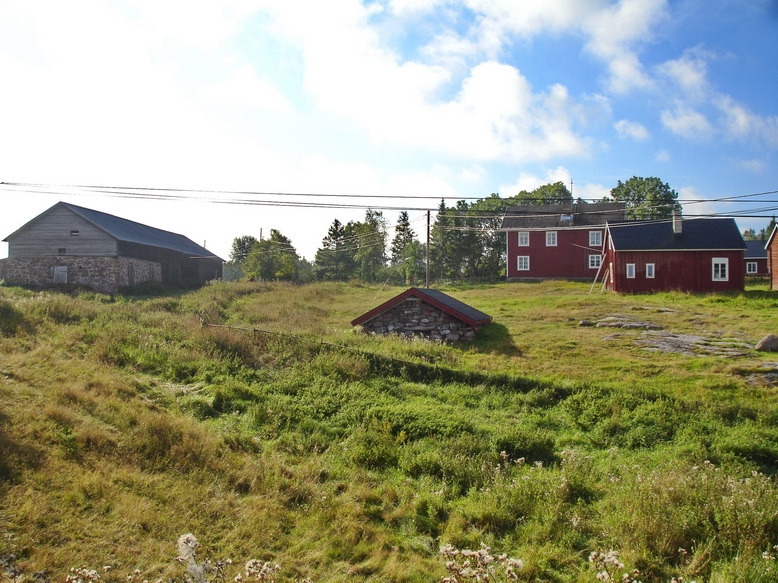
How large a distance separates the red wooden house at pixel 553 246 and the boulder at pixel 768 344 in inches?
1122

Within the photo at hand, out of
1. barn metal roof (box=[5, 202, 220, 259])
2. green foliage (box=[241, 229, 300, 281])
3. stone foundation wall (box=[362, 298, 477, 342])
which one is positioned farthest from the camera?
green foliage (box=[241, 229, 300, 281])

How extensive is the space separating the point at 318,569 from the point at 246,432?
4.77m

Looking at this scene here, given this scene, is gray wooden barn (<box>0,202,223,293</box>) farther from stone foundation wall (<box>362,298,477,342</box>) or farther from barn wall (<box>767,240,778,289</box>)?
barn wall (<box>767,240,778,289</box>)

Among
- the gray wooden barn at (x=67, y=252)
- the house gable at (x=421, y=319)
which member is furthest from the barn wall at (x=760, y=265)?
the gray wooden barn at (x=67, y=252)

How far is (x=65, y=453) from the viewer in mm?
7629

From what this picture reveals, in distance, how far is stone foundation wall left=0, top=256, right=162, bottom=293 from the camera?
36.1 meters

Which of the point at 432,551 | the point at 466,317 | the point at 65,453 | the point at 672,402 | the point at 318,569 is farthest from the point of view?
the point at 466,317

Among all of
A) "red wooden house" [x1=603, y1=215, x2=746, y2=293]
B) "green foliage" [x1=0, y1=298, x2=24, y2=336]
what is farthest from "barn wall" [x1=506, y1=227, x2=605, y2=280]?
"green foliage" [x1=0, y1=298, x2=24, y2=336]

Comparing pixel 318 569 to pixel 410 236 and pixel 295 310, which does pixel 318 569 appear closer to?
pixel 295 310

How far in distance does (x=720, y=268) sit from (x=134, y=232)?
142 feet

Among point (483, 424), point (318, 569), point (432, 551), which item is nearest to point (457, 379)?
point (483, 424)

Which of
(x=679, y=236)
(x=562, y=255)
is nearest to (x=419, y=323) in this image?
(x=679, y=236)

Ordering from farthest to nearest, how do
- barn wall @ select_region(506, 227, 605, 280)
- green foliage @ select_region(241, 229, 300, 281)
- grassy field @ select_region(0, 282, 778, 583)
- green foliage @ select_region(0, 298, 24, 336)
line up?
green foliage @ select_region(241, 229, 300, 281), barn wall @ select_region(506, 227, 605, 280), green foliage @ select_region(0, 298, 24, 336), grassy field @ select_region(0, 282, 778, 583)

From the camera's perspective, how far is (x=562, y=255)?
153ft
